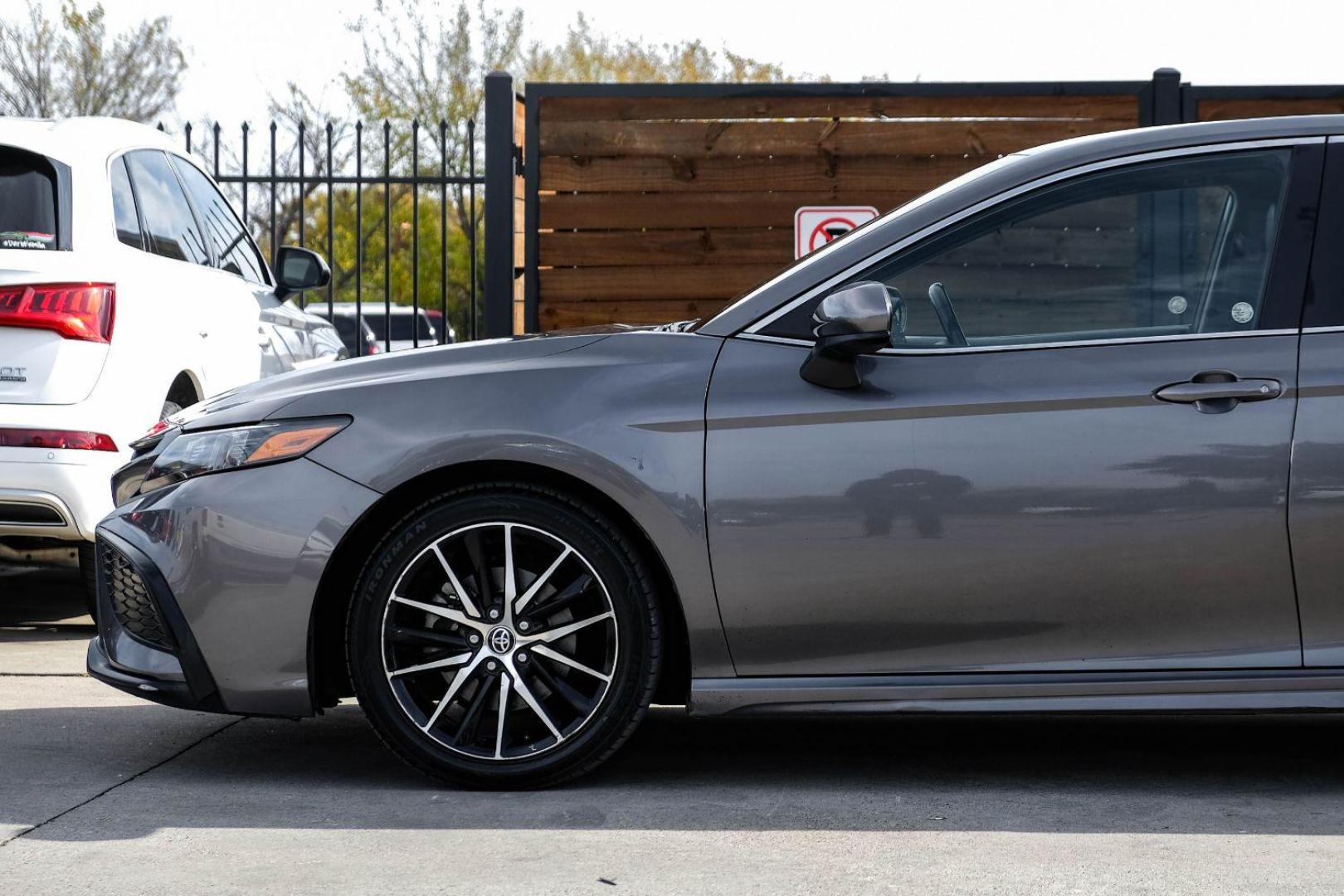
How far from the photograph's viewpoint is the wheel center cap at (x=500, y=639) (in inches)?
157

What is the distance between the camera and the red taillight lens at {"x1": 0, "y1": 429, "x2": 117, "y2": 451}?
5754 mm

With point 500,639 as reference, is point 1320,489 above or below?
above

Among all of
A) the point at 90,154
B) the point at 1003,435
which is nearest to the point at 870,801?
the point at 1003,435

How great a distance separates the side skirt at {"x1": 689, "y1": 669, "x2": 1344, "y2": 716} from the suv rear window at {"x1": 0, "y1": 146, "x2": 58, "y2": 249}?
11.3 feet

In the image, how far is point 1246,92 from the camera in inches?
347

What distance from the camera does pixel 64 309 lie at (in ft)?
19.2

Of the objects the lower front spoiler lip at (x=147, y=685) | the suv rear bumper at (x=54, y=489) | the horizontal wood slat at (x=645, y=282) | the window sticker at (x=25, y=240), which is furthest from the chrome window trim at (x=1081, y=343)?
the horizontal wood slat at (x=645, y=282)

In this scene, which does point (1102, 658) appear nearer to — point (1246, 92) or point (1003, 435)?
point (1003, 435)

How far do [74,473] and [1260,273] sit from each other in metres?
3.97

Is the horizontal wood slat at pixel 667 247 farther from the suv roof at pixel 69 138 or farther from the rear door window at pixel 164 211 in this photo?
the suv roof at pixel 69 138

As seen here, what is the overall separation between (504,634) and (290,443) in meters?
0.70

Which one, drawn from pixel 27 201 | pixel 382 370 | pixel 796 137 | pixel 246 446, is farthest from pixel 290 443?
pixel 796 137

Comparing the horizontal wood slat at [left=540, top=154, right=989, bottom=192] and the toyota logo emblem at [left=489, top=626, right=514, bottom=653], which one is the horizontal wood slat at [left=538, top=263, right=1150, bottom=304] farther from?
the toyota logo emblem at [left=489, top=626, right=514, bottom=653]

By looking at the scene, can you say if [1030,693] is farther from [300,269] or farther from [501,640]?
[300,269]
